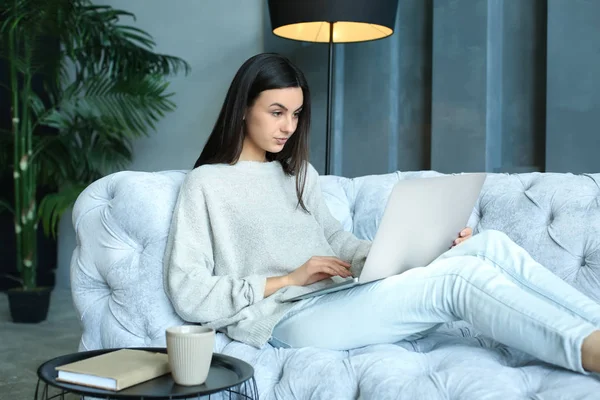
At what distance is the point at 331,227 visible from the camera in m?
1.93

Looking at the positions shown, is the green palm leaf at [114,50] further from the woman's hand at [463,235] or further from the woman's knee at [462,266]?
the woman's knee at [462,266]

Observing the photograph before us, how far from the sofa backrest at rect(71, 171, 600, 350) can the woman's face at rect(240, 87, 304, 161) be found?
9.4 inches

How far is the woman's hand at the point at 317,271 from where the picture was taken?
1.60m

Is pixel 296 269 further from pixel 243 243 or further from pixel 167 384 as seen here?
pixel 167 384

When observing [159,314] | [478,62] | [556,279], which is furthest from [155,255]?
[478,62]

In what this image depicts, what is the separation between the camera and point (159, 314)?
1629mm

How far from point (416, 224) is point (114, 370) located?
2.23ft

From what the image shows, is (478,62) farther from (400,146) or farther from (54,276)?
(54,276)

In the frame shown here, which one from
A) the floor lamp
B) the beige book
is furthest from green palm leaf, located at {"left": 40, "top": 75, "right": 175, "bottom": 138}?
the beige book

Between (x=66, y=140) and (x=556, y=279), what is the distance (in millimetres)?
3009

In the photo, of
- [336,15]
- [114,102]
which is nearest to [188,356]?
[336,15]

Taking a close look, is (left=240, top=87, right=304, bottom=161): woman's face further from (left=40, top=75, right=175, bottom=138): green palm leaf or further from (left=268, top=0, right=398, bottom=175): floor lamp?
(left=40, top=75, right=175, bottom=138): green palm leaf

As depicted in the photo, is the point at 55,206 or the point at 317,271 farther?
the point at 55,206

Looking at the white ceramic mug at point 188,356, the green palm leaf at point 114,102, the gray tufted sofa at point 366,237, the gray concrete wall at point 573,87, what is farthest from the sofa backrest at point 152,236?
the green palm leaf at point 114,102
